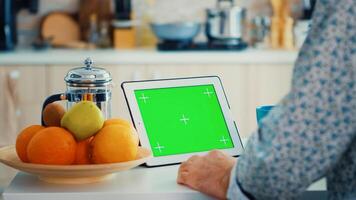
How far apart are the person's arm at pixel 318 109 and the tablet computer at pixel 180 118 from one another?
54 centimetres

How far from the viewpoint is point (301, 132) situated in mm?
1364

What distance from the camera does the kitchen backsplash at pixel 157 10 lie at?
4777mm

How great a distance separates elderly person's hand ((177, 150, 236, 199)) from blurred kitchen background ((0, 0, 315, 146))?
2491 millimetres

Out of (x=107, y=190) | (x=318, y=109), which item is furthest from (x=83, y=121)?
(x=318, y=109)

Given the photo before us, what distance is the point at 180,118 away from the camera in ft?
6.45

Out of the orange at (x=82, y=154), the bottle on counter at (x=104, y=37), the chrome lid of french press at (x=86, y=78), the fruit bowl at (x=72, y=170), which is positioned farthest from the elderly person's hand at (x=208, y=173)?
the bottle on counter at (x=104, y=37)

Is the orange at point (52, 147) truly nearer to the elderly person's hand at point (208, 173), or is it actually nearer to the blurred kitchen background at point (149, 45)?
the elderly person's hand at point (208, 173)

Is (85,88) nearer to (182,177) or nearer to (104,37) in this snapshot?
→ (182,177)

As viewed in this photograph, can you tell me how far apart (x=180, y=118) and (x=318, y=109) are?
66cm

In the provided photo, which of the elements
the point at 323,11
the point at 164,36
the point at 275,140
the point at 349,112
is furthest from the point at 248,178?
the point at 164,36

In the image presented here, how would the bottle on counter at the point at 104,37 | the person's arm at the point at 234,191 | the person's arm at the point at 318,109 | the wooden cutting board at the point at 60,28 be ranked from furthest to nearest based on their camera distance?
the wooden cutting board at the point at 60,28, the bottle on counter at the point at 104,37, the person's arm at the point at 234,191, the person's arm at the point at 318,109

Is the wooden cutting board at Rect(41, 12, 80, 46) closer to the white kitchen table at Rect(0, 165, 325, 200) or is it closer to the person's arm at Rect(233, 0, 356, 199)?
the white kitchen table at Rect(0, 165, 325, 200)

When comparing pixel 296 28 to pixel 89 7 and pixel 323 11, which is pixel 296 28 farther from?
pixel 323 11

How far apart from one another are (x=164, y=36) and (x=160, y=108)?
2469mm
